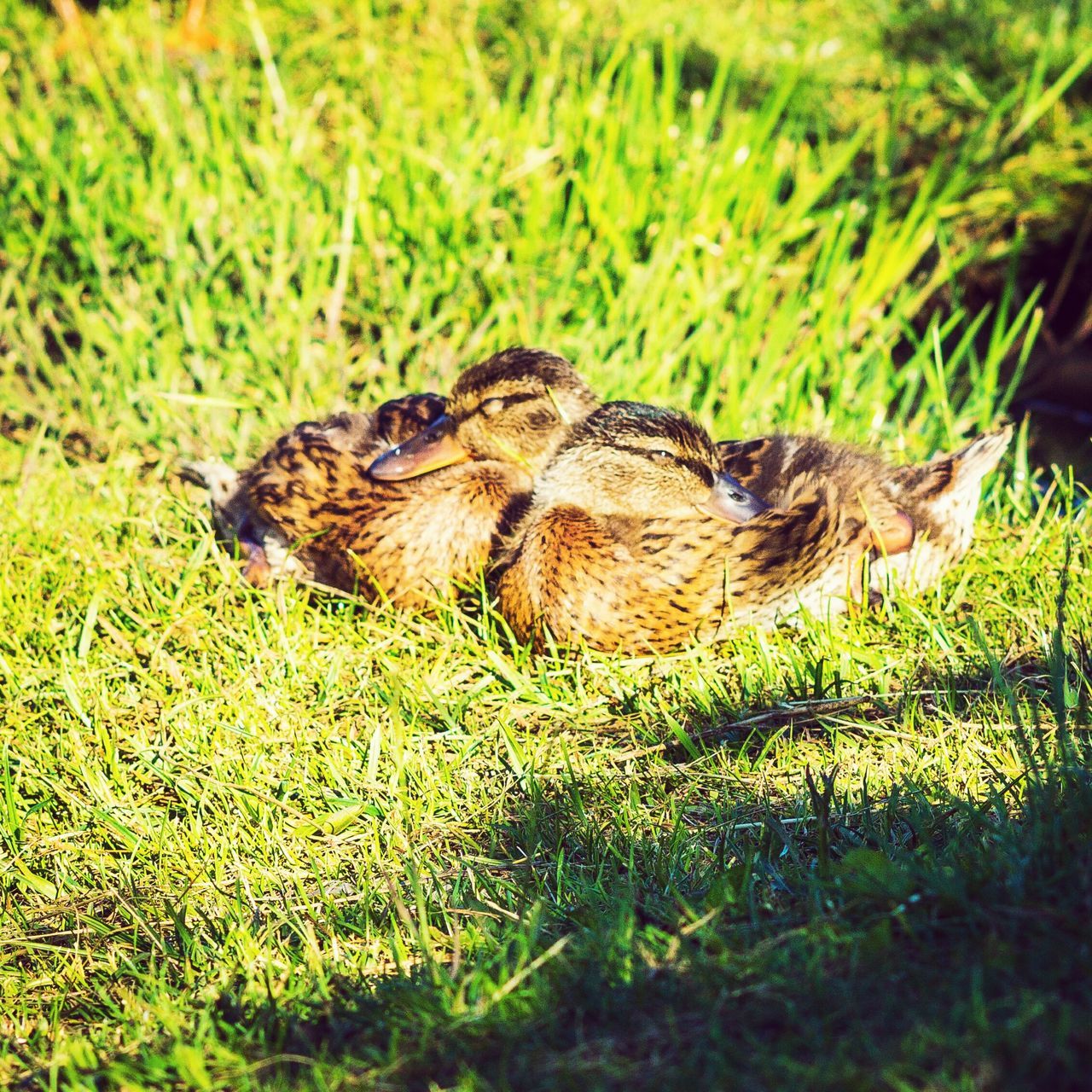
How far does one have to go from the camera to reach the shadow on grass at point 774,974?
1.67 m

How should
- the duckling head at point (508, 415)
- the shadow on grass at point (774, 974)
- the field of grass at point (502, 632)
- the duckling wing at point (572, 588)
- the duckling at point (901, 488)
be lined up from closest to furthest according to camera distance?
the shadow on grass at point (774, 974), the field of grass at point (502, 632), the duckling wing at point (572, 588), the duckling at point (901, 488), the duckling head at point (508, 415)

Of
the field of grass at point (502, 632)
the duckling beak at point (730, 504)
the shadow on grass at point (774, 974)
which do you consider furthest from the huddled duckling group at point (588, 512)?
the shadow on grass at point (774, 974)

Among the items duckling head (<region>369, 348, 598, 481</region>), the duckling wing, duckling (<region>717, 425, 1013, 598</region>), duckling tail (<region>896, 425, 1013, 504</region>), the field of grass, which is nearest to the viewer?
the field of grass

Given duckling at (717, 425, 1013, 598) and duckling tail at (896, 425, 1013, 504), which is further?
duckling tail at (896, 425, 1013, 504)

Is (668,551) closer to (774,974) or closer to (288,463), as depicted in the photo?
(288,463)

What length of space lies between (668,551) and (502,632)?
22.2 inches

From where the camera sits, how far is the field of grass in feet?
6.35

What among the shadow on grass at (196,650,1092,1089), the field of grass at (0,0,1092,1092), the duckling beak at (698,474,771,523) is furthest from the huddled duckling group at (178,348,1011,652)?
the shadow on grass at (196,650,1092,1089)

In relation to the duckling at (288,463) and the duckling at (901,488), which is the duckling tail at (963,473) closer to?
the duckling at (901,488)

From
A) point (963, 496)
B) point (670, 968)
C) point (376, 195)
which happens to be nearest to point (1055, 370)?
point (963, 496)

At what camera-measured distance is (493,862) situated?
257cm

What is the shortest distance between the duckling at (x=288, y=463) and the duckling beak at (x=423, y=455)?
0.16m

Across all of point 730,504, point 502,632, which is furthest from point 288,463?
point 730,504

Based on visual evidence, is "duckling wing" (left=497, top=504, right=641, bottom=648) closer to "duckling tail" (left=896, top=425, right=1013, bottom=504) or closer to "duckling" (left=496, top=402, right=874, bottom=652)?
"duckling" (left=496, top=402, right=874, bottom=652)
